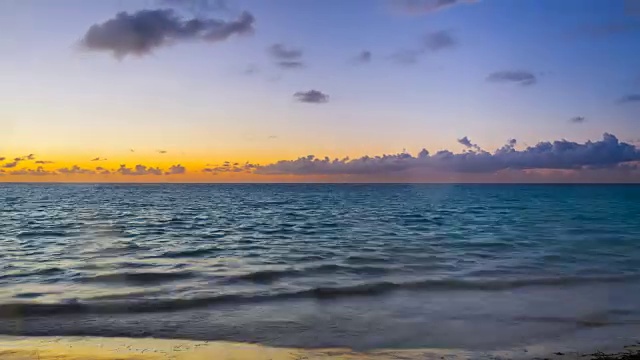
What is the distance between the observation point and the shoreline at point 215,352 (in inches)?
468

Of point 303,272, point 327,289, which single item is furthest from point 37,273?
point 327,289

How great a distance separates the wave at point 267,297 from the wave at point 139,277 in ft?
13.0

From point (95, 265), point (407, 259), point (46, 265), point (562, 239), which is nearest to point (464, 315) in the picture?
point (407, 259)

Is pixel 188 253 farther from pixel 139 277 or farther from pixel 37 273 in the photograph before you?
pixel 37 273

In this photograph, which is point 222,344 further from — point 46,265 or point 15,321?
point 46,265

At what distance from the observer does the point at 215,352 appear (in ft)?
40.6

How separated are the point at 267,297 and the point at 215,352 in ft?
21.0

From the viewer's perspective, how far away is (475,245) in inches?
1414

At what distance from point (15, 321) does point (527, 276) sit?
19.8m

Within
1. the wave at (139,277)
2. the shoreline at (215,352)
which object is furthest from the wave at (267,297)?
the wave at (139,277)

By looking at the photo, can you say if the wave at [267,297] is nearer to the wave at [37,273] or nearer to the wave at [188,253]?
the wave at [37,273]

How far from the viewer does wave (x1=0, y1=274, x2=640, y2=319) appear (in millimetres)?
16734

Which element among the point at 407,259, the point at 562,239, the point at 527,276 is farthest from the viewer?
the point at 562,239

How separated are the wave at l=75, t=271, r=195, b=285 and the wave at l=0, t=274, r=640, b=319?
397 centimetres
